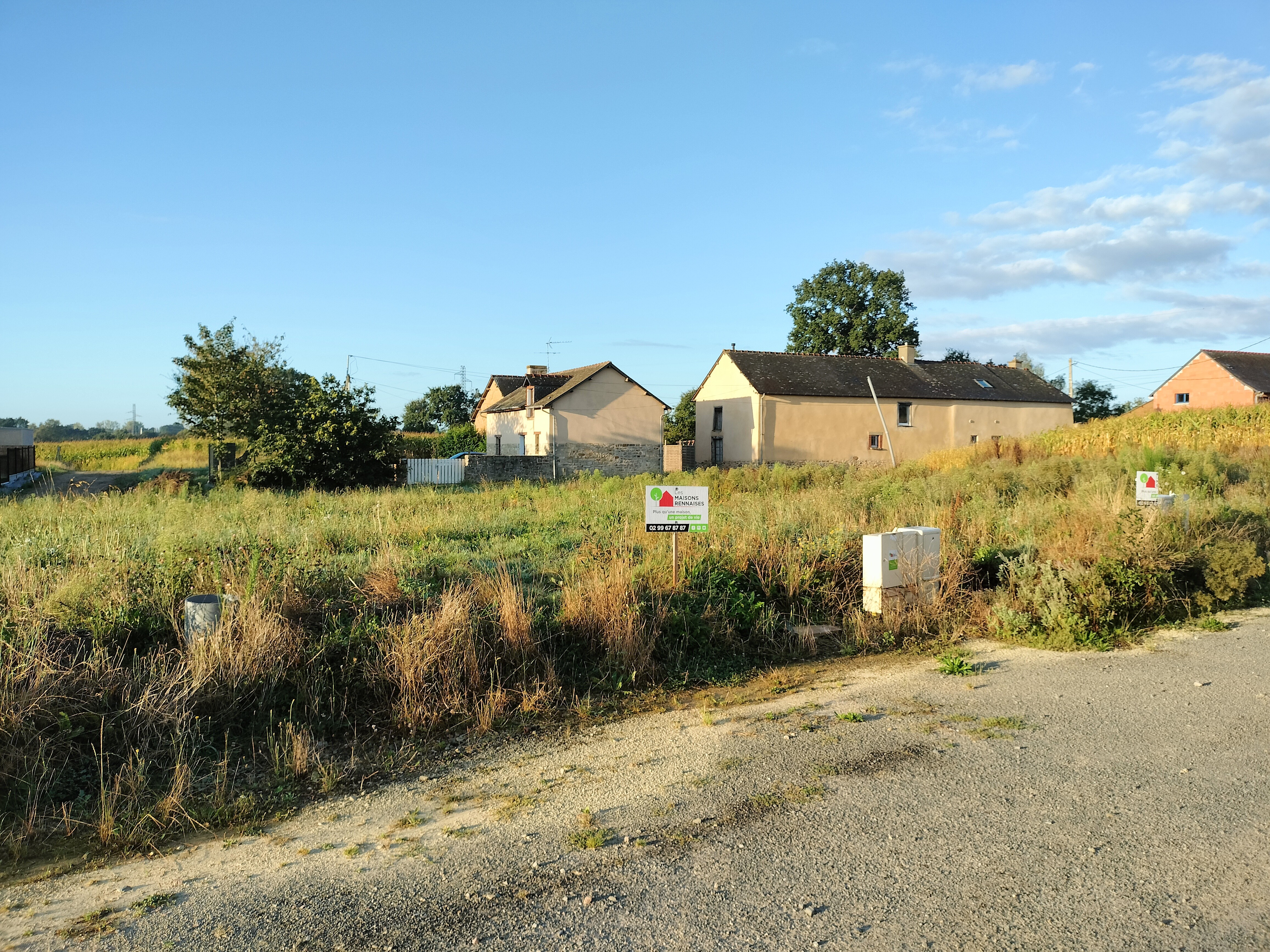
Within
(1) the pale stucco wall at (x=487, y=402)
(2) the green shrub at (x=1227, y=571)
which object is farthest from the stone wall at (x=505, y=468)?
(2) the green shrub at (x=1227, y=571)

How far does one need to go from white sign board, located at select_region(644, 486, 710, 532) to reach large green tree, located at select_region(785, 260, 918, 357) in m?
49.4

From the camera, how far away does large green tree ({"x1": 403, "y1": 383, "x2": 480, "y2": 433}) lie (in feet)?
244

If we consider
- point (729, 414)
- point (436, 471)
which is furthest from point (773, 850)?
point (729, 414)

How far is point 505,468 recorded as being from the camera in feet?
106

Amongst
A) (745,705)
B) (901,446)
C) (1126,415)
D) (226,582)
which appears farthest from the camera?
(901,446)

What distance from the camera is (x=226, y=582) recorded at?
7512 millimetres

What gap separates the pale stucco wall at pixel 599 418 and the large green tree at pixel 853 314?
742 inches

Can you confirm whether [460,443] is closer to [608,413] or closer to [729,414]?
[608,413]

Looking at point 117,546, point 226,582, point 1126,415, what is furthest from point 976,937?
point 1126,415

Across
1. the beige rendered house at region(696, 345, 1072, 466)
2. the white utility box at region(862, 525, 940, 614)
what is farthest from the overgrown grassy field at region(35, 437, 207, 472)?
the white utility box at region(862, 525, 940, 614)

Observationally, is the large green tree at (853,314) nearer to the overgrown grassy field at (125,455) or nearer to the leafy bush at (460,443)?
the leafy bush at (460,443)

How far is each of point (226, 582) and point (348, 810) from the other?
3619 mm

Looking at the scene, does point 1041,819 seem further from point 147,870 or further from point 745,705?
point 147,870

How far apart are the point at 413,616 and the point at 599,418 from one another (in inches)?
1339
